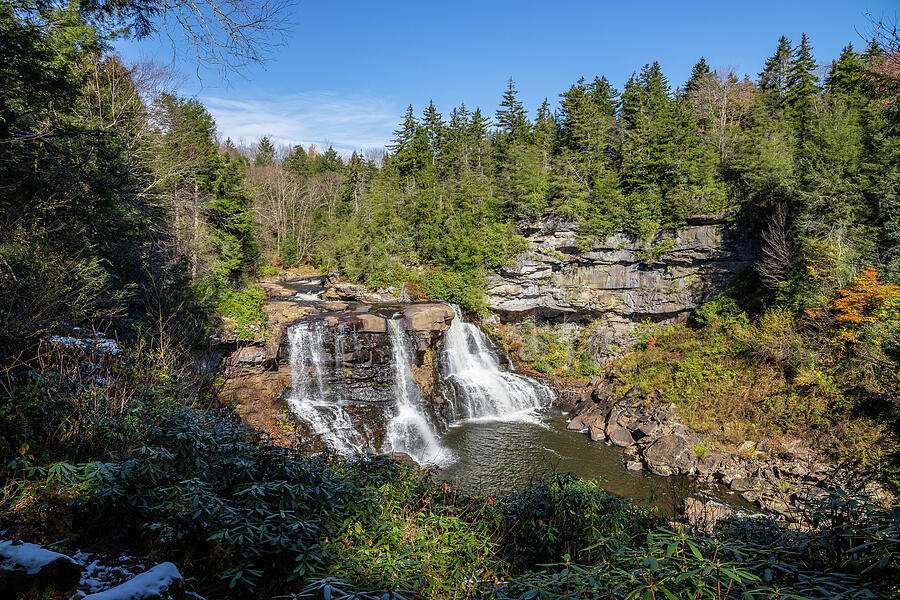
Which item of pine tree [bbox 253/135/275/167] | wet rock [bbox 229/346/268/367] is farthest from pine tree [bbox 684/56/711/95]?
pine tree [bbox 253/135/275/167]

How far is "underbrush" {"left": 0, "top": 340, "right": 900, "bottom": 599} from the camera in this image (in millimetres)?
2104

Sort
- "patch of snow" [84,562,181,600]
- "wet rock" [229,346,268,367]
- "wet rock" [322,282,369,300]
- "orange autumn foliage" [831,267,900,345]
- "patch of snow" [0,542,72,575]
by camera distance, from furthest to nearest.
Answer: "wet rock" [322,282,369,300] < "wet rock" [229,346,268,367] < "orange autumn foliage" [831,267,900,345] < "patch of snow" [0,542,72,575] < "patch of snow" [84,562,181,600]

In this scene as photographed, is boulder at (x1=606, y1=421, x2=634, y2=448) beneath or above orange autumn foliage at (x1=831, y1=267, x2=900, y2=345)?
beneath

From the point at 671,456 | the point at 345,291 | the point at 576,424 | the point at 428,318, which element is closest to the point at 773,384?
the point at 671,456

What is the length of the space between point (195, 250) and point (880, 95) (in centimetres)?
2040

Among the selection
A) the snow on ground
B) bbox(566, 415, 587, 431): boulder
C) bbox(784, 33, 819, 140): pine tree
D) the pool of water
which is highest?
bbox(784, 33, 819, 140): pine tree

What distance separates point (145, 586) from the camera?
6.63 ft

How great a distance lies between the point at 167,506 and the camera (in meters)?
3.06

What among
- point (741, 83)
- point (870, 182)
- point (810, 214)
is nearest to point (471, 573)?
point (810, 214)

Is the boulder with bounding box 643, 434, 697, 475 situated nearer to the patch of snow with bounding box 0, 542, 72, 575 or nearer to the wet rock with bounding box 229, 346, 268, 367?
the wet rock with bounding box 229, 346, 268, 367

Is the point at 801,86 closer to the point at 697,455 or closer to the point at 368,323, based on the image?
the point at 697,455

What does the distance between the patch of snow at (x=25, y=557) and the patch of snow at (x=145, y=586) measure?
0.39 meters

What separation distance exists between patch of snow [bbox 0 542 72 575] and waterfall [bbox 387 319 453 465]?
11.1m

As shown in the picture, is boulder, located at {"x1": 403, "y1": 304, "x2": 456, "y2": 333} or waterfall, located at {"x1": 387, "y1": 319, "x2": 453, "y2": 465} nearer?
waterfall, located at {"x1": 387, "y1": 319, "x2": 453, "y2": 465}
